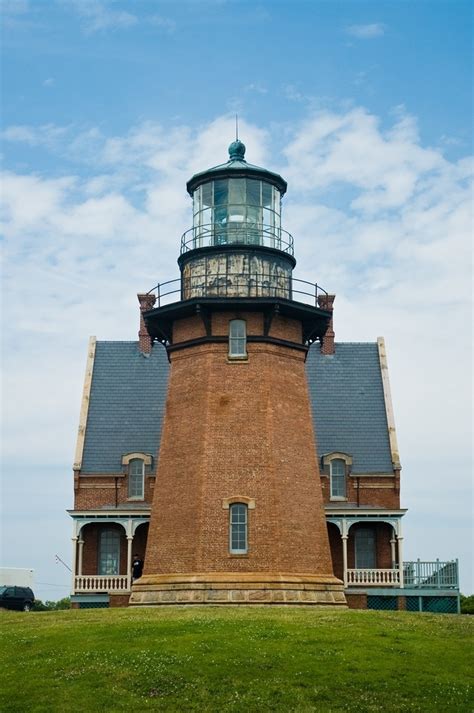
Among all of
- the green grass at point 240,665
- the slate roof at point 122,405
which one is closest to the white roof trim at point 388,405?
the slate roof at point 122,405

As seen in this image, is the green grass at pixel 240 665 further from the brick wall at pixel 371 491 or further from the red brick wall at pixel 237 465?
the brick wall at pixel 371 491

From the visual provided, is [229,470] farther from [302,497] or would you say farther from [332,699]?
[332,699]

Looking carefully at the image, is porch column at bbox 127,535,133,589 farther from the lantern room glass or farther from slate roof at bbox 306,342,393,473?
the lantern room glass

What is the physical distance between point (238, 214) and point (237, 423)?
5.93 metres

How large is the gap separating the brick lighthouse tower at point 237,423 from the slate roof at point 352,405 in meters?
9.71

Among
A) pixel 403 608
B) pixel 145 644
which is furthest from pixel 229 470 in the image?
pixel 403 608

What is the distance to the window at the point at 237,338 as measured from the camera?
3100 centimetres

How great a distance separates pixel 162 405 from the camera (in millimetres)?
43156

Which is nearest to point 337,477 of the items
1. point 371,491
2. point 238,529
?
point 371,491

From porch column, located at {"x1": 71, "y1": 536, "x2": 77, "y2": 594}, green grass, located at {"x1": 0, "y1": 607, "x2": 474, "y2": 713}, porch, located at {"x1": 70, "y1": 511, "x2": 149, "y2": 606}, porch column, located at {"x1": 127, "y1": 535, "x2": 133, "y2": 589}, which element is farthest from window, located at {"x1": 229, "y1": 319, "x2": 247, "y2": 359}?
porch column, located at {"x1": 71, "y1": 536, "x2": 77, "y2": 594}

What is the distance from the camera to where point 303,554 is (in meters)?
29.6

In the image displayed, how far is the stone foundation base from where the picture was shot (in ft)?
93.3

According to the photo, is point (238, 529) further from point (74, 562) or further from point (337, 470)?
point (337, 470)

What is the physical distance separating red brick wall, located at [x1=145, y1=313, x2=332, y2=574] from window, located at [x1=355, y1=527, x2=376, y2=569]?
32.1 feet
